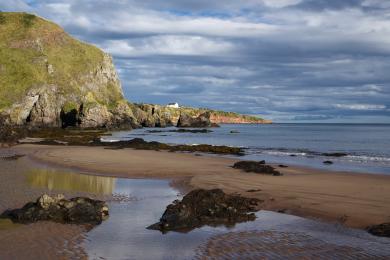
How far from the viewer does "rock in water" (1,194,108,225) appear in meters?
14.2

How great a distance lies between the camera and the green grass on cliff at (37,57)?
332 feet

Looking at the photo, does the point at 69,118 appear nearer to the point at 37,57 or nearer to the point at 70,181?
the point at 37,57

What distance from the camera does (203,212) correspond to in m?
14.9

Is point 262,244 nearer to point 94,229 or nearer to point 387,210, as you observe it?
point 94,229

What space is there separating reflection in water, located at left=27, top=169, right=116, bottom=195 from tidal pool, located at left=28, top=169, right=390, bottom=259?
4.95 m

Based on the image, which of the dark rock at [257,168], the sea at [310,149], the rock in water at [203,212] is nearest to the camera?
the rock in water at [203,212]

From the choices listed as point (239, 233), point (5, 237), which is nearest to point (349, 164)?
point (239, 233)

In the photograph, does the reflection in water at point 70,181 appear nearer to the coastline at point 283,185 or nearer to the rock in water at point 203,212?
the coastline at point 283,185

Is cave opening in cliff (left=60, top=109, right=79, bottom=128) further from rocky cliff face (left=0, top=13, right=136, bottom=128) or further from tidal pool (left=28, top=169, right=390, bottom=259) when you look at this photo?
tidal pool (left=28, top=169, right=390, bottom=259)

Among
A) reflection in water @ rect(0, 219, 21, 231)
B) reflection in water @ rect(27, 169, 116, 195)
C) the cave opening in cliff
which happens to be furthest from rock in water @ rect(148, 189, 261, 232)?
the cave opening in cliff

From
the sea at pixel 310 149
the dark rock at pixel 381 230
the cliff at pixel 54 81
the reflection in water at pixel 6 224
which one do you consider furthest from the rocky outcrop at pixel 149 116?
the dark rock at pixel 381 230

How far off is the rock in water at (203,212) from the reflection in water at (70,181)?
668 cm

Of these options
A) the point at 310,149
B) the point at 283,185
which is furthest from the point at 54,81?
the point at 283,185

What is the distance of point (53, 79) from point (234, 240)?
354 feet
